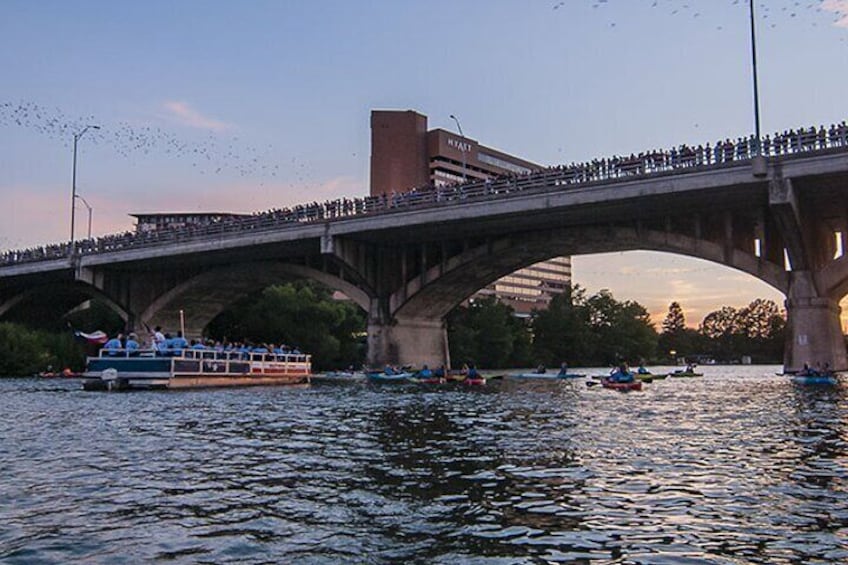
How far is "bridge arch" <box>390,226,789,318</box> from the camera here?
47062mm

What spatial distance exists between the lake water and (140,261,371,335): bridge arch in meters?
42.9

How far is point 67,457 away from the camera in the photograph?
52.3 feet

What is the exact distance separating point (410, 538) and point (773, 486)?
20.4 feet

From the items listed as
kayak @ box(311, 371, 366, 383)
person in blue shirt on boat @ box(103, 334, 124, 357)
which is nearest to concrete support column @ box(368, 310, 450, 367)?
kayak @ box(311, 371, 366, 383)

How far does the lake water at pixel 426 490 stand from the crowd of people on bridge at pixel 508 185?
65.5 feet

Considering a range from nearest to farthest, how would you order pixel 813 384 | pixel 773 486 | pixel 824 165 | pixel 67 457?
1. pixel 773 486
2. pixel 67 457
3. pixel 824 165
4. pixel 813 384

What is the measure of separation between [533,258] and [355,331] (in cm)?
3766

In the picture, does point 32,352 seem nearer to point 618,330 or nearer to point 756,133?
point 756,133

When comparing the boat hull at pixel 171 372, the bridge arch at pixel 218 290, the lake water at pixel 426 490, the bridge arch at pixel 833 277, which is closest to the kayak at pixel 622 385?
the bridge arch at pixel 833 277

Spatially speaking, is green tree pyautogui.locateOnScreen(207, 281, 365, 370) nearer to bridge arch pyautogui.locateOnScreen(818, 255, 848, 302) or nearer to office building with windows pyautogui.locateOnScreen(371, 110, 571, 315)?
bridge arch pyautogui.locateOnScreen(818, 255, 848, 302)

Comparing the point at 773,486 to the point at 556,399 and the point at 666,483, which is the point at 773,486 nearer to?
the point at 666,483

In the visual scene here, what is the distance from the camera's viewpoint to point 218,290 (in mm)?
80188

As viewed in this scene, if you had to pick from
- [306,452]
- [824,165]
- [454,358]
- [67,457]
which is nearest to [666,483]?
[306,452]

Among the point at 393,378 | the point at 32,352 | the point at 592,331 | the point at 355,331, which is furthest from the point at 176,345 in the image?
the point at 592,331
